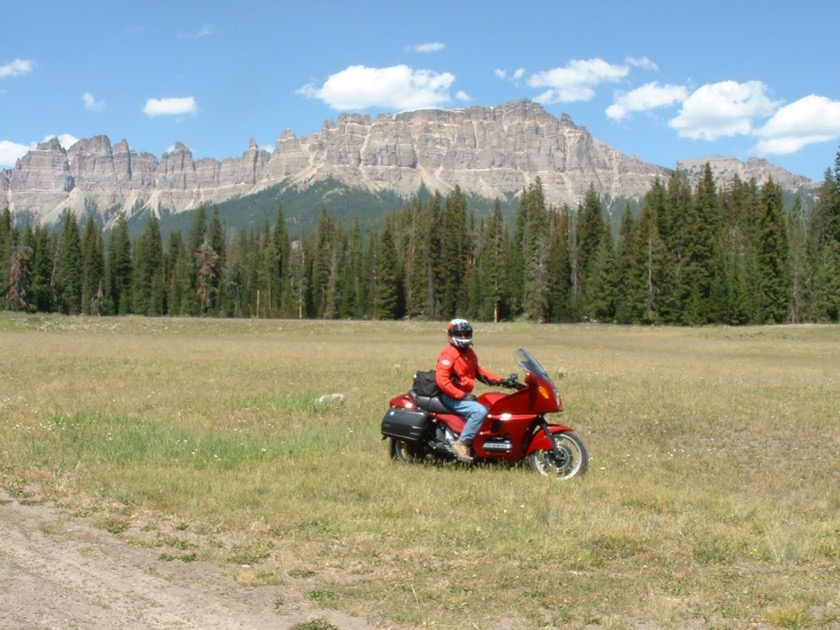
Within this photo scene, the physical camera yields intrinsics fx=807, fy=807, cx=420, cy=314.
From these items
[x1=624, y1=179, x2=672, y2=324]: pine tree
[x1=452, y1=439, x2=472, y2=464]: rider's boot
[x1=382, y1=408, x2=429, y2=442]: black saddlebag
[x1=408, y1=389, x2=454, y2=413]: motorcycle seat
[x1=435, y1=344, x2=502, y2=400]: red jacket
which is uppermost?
[x1=624, y1=179, x2=672, y2=324]: pine tree

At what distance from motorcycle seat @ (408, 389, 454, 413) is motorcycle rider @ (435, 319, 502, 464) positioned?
A: 0.21 ft

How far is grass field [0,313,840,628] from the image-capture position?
668cm

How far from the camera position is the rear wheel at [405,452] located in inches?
501

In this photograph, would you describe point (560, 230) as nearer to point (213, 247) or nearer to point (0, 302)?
point (213, 247)

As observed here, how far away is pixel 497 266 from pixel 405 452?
9110 cm

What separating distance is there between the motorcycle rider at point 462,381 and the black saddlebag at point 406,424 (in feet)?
1.49

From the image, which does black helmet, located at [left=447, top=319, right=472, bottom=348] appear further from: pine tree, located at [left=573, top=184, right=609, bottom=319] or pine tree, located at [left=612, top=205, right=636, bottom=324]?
pine tree, located at [left=573, top=184, right=609, bottom=319]

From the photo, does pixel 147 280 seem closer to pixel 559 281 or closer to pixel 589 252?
pixel 559 281

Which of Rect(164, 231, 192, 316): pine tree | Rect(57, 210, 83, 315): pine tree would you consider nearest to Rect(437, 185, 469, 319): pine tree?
Rect(164, 231, 192, 316): pine tree

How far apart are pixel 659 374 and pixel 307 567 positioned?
2344 cm

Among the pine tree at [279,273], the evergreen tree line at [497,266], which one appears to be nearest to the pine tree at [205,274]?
the evergreen tree line at [497,266]

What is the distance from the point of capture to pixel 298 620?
6.14 metres

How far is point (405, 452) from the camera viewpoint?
12.9 m

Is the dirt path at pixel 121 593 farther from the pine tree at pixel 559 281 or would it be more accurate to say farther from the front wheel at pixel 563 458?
the pine tree at pixel 559 281
